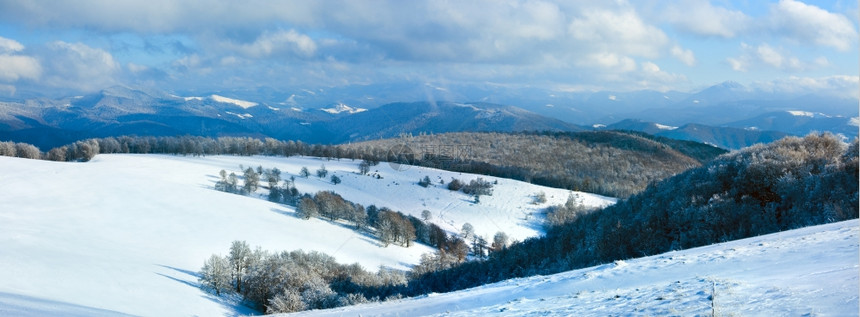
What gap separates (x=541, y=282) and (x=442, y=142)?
121 m

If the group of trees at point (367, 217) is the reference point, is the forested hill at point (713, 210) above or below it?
above

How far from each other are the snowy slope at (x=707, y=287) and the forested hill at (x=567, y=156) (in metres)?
68.6

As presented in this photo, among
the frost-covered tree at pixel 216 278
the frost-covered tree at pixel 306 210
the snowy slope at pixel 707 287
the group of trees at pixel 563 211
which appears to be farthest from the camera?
the group of trees at pixel 563 211

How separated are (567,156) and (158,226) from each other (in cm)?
9041

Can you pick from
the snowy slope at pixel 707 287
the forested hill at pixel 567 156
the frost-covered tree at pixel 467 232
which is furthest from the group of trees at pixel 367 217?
the forested hill at pixel 567 156

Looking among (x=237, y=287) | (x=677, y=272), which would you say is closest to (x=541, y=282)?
(x=677, y=272)

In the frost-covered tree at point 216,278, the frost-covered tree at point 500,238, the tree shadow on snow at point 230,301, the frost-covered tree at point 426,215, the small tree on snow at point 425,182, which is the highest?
the small tree on snow at point 425,182

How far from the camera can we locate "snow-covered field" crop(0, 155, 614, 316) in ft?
51.2

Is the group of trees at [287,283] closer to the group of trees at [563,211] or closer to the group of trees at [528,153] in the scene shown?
the group of trees at [563,211]

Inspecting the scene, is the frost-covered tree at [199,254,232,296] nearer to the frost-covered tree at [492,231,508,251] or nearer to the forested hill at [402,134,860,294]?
the forested hill at [402,134,860,294]

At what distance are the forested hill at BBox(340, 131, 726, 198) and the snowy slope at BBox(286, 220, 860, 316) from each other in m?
68.6

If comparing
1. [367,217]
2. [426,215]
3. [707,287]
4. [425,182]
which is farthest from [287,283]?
[425,182]

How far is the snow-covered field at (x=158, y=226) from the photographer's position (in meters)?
15.6

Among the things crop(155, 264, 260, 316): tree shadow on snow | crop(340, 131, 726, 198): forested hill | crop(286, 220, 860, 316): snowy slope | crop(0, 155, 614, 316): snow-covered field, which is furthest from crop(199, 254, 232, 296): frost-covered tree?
crop(340, 131, 726, 198): forested hill
